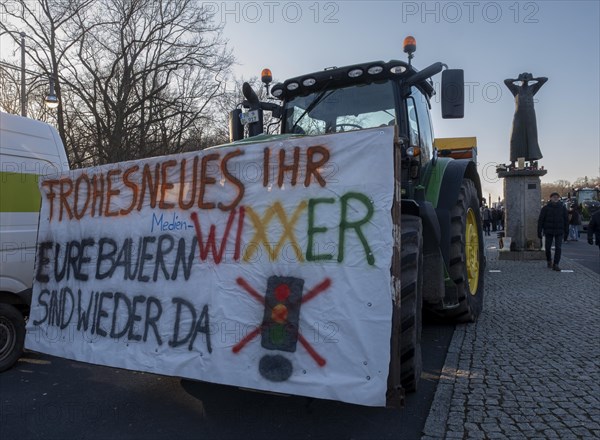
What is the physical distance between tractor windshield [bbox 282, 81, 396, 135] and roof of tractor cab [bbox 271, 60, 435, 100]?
6 centimetres

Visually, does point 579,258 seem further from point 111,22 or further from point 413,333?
point 111,22

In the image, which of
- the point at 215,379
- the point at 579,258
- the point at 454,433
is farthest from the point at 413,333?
the point at 579,258

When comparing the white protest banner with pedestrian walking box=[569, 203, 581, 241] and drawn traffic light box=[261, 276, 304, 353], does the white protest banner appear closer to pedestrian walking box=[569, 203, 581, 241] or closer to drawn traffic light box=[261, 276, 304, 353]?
drawn traffic light box=[261, 276, 304, 353]

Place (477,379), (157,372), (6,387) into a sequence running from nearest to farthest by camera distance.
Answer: (157,372) < (477,379) < (6,387)

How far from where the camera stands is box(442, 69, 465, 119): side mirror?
4902 mm

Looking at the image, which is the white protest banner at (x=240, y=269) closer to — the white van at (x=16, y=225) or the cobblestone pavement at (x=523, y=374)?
the white van at (x=16, y=225)

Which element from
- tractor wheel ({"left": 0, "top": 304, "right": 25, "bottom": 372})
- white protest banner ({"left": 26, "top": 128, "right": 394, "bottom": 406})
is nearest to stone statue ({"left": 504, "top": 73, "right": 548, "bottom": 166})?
white protest banner ({"left": 26, "top": 128, "right": 394, "bottom": 406})

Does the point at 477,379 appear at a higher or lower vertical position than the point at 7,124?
lower

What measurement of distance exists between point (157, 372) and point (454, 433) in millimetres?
2162

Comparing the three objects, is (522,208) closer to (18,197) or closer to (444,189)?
(444,189)

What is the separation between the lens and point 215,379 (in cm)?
342

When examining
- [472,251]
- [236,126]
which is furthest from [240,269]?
[472,251]

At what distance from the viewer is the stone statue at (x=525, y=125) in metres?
14.9

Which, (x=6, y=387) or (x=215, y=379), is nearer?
(x=215, y=379)
